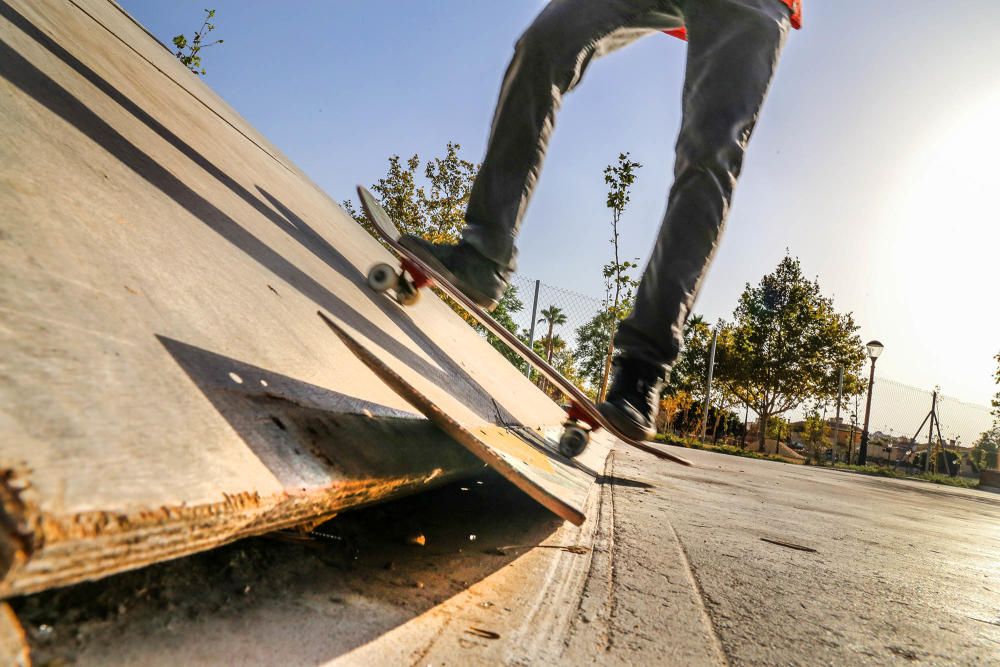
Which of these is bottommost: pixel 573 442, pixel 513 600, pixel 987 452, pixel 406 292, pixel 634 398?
pixel 513 600

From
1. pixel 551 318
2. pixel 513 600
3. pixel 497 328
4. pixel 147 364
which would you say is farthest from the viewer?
pixel 551 318

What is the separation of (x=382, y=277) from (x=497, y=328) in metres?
0.44

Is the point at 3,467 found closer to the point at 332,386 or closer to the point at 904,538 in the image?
the point at 332,386

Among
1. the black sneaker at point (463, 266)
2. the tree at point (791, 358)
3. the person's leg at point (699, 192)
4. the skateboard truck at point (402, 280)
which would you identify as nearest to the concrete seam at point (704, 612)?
the person's leg at point (699, 192)

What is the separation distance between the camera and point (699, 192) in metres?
1.66

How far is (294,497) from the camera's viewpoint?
0.57 m

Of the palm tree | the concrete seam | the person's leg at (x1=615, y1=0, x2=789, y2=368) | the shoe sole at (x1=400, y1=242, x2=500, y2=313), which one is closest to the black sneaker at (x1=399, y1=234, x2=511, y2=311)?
the shoe sole at (x1=400, y1=242, x2=500, y2=313)

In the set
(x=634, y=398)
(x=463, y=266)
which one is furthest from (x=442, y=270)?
(x=634, y=398)

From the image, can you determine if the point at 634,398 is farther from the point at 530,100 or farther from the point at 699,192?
the point at 530,100

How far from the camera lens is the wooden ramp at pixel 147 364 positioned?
39cm

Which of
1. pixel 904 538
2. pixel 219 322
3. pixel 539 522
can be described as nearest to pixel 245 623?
pixel 219 322

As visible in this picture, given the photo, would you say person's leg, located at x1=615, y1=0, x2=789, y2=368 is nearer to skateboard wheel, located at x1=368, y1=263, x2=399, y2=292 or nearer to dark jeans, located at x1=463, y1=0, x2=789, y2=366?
dark jeans, located at x1=463, y1=0, x2=789, y2=366

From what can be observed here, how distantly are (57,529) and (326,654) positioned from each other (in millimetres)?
318

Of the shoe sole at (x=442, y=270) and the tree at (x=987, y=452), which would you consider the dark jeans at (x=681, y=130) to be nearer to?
the shoe sole at (x=442, y=270)
